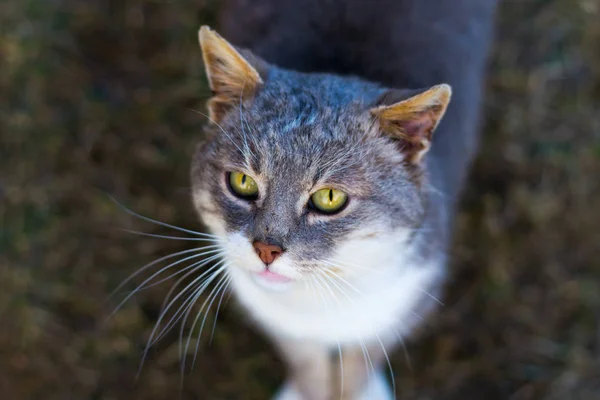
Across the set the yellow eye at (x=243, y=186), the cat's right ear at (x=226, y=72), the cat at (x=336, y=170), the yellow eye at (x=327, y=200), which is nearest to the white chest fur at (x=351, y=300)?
the cat at (x=336, y=170)

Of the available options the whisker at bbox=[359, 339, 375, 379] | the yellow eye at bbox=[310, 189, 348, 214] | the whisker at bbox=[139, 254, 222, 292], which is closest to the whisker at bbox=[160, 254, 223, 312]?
the whisker at bbox=[139, 254, 222, 292]

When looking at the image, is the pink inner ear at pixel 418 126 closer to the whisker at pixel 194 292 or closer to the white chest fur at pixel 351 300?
the white chest fur at pixel 351 300

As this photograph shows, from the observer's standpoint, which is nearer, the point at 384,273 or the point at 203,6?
the point at 384,273

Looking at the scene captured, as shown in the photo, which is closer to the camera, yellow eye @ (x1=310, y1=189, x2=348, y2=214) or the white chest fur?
yellow eye @ (x1=310, y1=189, x2=348, y2=214)

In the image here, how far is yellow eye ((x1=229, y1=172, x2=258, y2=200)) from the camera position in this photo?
1.67 meters

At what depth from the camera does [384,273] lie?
180cm

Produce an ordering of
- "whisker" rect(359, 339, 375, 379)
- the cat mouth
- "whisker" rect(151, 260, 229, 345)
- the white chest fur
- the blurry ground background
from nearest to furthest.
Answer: the cat mouth < the white chest fur < "whisker" rect(151, 260, 229, 345) < "whisker" rect(359, 339, 375, 379) < the blurry ground background

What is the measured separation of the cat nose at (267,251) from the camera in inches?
62.3

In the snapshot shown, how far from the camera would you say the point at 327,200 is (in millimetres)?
1646

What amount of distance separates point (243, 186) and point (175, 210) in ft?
3.49

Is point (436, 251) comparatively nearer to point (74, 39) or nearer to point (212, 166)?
point (212, 166)

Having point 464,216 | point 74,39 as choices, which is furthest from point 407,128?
A: point 74,39

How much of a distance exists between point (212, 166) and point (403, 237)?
531 mm

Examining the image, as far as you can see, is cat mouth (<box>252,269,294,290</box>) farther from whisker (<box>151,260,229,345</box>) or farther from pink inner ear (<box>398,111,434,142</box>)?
pink inner ear (<box>398,111,434,142</box>)
